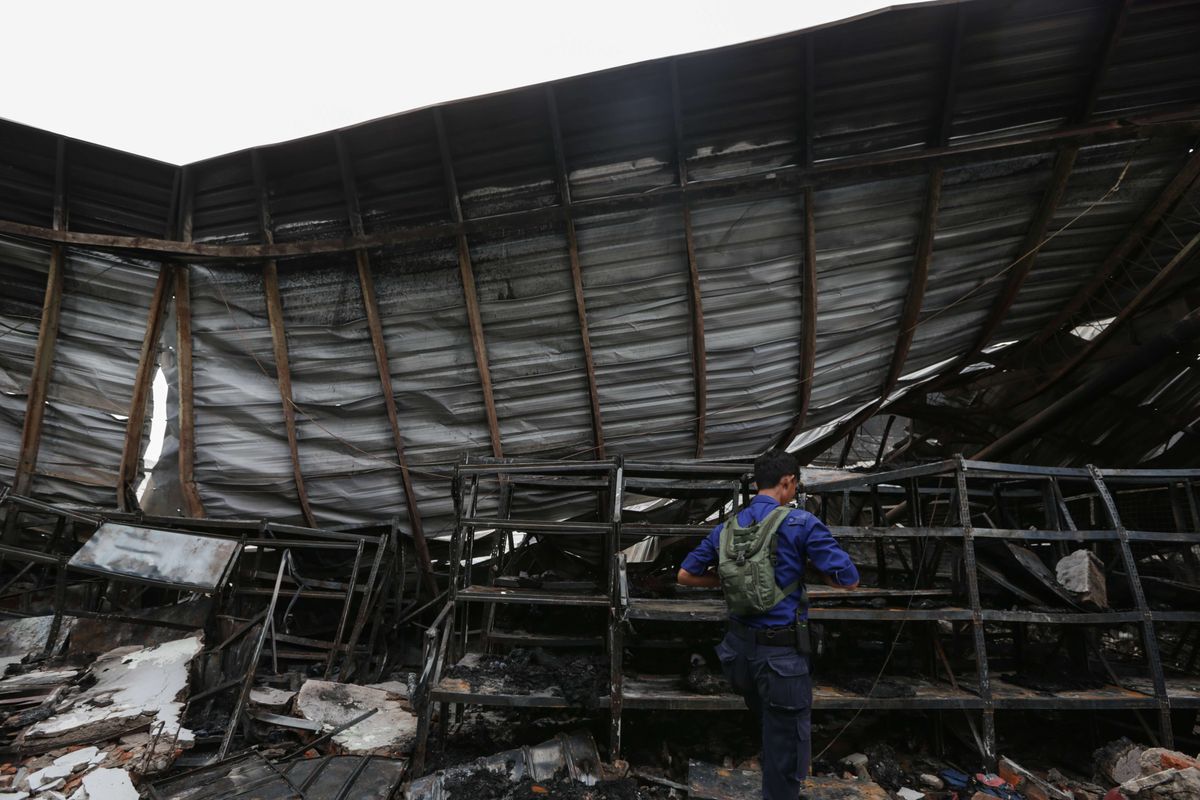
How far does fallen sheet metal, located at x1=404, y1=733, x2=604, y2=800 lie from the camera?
4219 millimetres

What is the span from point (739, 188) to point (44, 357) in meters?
8.15

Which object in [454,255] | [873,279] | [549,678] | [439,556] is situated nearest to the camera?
[549,678]

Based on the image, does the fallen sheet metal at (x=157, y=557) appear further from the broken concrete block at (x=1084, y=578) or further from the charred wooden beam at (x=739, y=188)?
the broken concrete block at (x=1084, y=578)

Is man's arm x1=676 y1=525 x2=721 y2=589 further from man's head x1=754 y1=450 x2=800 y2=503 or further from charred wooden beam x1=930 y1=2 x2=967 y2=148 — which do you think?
charred wooden beam x1=930 y1=2 x2=967 y2=148

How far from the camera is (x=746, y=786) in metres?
4.13

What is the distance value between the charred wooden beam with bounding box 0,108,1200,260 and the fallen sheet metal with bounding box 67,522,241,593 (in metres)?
3.11

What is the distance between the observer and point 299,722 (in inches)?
218

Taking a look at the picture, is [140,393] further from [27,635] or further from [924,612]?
[924,612]

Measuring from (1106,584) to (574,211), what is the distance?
6.17 meters

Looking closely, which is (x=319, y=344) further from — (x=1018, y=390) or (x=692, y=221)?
(x=1018, y=390)

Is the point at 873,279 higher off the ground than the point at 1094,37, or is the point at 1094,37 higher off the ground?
the point at 1094,37

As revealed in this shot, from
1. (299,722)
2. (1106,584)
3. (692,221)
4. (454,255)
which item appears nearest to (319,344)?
(454,255)

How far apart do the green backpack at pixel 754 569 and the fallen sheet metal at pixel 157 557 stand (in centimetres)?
559

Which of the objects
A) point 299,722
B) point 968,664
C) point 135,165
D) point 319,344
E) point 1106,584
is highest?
point 135,165
